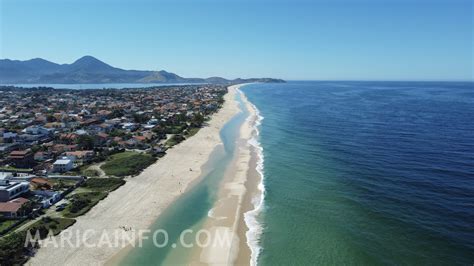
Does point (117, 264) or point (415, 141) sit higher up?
point (415, 141)

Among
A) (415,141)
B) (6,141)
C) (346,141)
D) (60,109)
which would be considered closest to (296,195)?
(346,141)

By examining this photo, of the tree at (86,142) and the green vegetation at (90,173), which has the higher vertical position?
the tree at (86,142)

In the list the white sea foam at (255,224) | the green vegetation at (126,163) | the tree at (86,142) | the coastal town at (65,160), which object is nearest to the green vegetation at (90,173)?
the coastal town at (65,160)

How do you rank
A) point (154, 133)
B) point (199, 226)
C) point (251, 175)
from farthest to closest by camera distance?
point (154, 133)
point (251, 175)
point (199, 226)

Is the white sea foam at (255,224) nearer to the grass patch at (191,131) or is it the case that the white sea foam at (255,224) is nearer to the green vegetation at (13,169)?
the grass patch at (191,131)

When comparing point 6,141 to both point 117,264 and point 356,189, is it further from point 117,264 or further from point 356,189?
point 356,189

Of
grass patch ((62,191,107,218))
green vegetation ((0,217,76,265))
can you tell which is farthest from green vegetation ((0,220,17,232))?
grass patch ((62,191,107,218))
